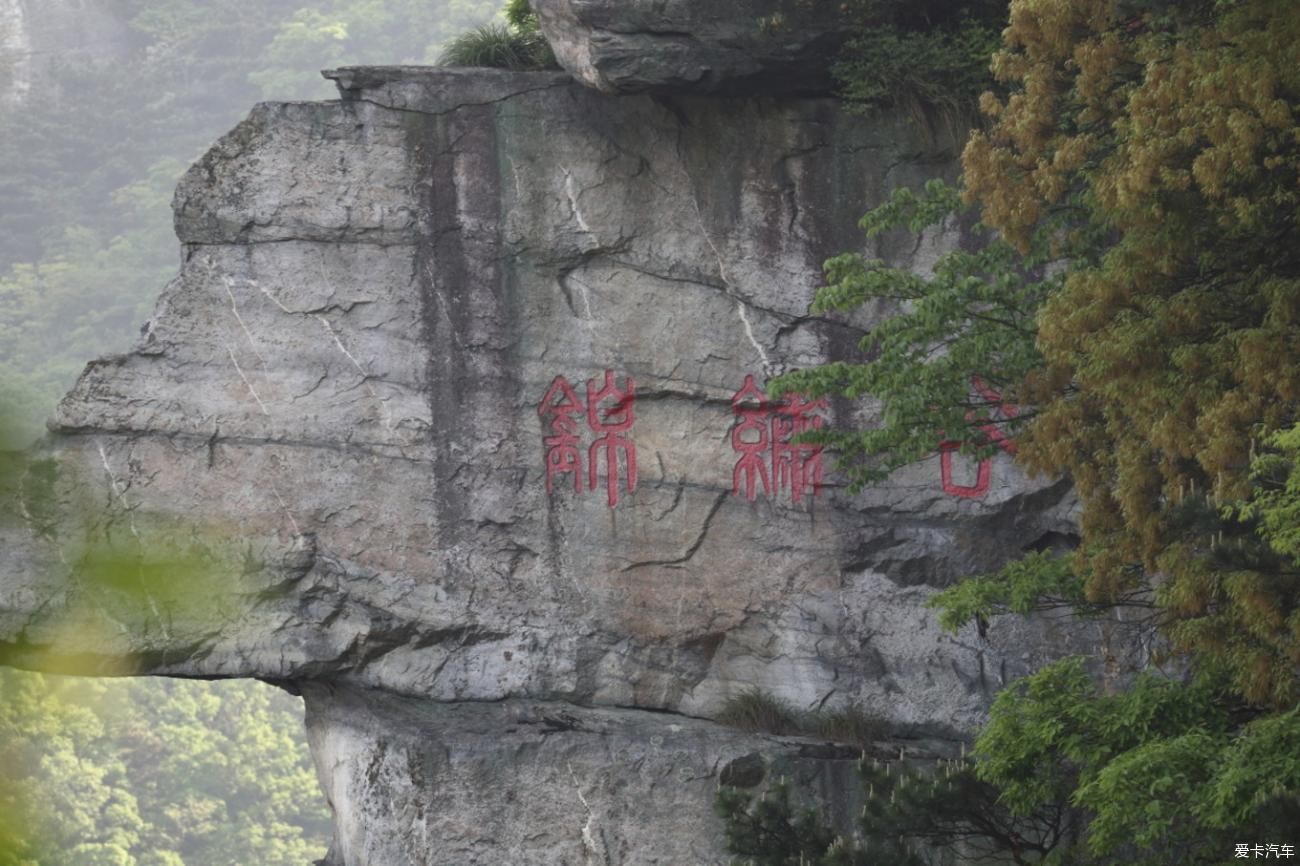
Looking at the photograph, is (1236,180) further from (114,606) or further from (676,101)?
(114,606)

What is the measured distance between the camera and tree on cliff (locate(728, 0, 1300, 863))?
16.2 feet

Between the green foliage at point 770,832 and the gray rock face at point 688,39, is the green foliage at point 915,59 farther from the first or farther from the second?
the green foliage at point 770,832

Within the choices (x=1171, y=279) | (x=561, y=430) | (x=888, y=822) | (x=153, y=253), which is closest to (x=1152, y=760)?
(x=888, y=822)

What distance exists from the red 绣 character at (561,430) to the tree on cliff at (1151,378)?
5.58 feet

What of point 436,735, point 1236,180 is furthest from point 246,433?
point 1236,180

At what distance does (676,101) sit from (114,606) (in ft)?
11.3

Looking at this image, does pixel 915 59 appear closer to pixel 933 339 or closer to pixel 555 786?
pixel 933 339

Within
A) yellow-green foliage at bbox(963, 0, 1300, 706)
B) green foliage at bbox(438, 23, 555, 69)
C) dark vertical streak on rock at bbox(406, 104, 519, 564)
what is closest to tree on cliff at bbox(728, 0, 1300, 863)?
yellow-green foliage at bbox(963, 0, 1300, 706)

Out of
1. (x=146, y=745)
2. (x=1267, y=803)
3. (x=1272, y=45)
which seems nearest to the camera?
(x=1267, y=803)

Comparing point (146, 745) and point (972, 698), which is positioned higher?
point (972, 698)

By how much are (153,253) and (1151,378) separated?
18687 millimetres

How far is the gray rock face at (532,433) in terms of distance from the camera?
25.3 ft

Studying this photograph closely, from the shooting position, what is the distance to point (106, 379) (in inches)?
303

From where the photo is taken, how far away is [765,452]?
7797mm
